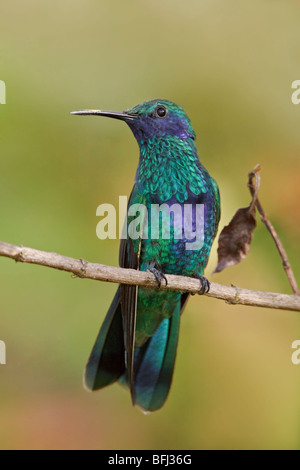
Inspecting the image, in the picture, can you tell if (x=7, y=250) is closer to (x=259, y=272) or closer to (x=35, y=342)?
(x=35, y=342)

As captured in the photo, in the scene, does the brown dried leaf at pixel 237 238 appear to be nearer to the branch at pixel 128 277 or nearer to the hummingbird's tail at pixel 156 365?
the branch at pixel 128 277

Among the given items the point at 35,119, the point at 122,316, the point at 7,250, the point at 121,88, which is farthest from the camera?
the point at 121,88

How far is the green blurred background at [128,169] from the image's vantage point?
3.11 meters

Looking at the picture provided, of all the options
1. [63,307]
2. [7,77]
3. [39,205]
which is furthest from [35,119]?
[63,307]

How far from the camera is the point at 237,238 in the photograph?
113 inches

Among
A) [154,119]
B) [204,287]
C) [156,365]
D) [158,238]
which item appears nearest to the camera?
[204,287]

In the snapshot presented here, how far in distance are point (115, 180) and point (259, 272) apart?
0.95 metres

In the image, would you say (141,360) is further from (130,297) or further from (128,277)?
(128,277)

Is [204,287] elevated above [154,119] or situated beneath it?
situated beneath

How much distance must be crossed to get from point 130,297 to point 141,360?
0.72 metres

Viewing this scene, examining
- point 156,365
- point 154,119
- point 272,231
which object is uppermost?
point 154,119

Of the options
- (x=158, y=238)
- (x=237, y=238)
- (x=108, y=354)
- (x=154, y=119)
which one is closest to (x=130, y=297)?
(x=158, y=238)

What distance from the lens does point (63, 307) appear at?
3.10 m

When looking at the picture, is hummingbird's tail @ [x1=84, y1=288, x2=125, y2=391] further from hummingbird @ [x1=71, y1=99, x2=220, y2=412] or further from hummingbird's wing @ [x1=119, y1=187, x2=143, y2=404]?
hummingbird's wing @ [x1=119, y1=187, x2=143, y2=404]
